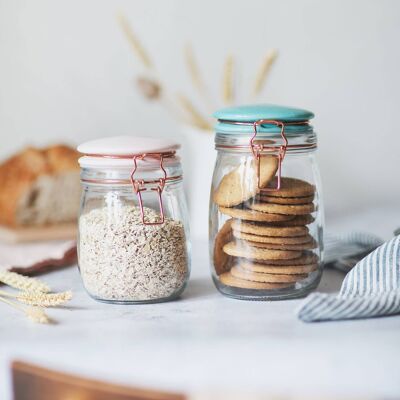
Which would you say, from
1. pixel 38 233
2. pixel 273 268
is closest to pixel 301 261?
pixel 273 268

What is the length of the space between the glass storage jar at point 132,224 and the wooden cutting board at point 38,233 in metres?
0.51

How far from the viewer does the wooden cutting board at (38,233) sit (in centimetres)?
147

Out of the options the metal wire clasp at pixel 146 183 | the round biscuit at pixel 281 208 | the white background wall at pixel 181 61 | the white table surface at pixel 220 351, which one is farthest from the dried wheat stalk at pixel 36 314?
the white background wall at pixel 181 61

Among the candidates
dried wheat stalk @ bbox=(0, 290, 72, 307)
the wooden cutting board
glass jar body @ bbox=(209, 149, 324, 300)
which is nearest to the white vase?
the wooden cutting board

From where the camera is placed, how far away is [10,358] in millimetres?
784

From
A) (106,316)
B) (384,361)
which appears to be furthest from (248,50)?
(384,361)

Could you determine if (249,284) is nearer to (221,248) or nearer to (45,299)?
(221,248)

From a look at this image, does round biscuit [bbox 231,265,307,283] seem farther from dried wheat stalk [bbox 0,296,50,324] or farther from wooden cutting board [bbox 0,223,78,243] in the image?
wooden cutting board [bbox 0,223,78,243]

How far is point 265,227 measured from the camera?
2.96 ft

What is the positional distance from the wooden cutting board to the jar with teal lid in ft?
1.82

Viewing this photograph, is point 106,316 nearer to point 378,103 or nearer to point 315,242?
point 315,242

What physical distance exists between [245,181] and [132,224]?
5.5 inches

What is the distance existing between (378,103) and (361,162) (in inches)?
5.6

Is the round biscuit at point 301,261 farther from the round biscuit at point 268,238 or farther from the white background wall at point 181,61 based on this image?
the white background wall at point 181,61
